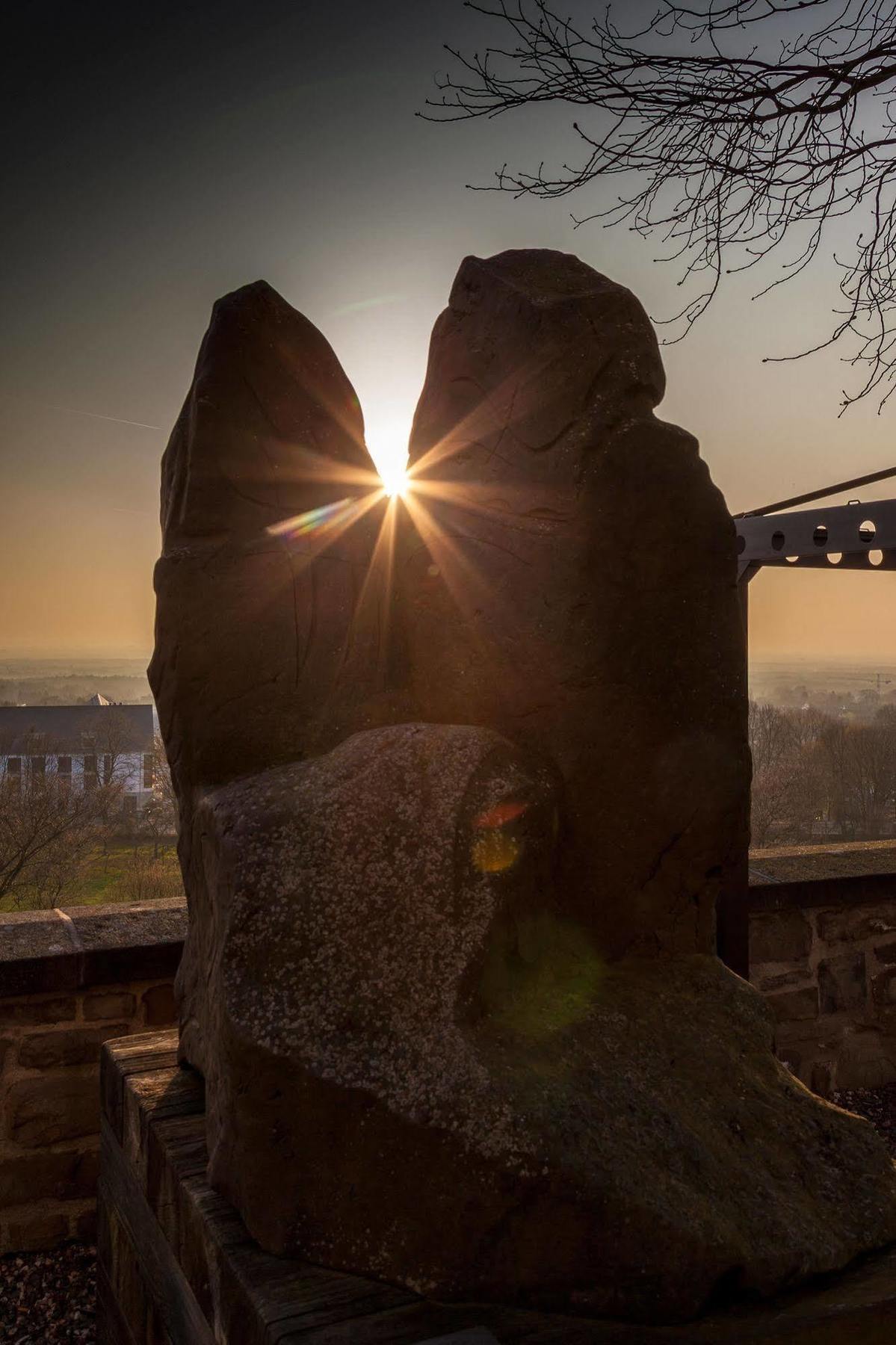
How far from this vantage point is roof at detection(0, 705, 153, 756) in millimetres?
19844

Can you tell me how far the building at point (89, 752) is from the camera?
17.7 metres

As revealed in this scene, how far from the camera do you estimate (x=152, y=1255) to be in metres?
2.12

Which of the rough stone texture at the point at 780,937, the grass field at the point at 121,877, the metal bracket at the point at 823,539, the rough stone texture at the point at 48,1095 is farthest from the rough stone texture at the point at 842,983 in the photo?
the grass field at the point at 121,877

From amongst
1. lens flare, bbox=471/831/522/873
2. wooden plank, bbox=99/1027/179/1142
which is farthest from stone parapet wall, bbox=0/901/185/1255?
lens flare, bbox=471/831/522/873

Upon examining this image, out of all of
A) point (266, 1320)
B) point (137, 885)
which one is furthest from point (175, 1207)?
point (137, 885)

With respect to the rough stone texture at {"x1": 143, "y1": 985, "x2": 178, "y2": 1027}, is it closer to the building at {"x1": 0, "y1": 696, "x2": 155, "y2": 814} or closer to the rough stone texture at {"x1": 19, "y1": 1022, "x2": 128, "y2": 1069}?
the rough stone texture at {"x1": 19, "y1": 1022, "x2": 128, "y2": 1069}

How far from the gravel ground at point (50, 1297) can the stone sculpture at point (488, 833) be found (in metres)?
1.16

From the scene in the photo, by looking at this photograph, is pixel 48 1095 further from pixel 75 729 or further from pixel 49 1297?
pixel 75 729

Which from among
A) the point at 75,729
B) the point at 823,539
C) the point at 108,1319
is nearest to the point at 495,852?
the point at 108,1319

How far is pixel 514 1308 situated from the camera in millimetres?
1550

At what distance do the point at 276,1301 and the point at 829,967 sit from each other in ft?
10.8

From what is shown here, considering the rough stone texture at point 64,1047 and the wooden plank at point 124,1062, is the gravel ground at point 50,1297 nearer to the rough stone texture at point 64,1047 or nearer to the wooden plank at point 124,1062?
the rough stone texture at point 64,1047

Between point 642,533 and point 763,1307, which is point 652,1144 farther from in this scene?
point 642,533

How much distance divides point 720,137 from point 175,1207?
11.1 ft
